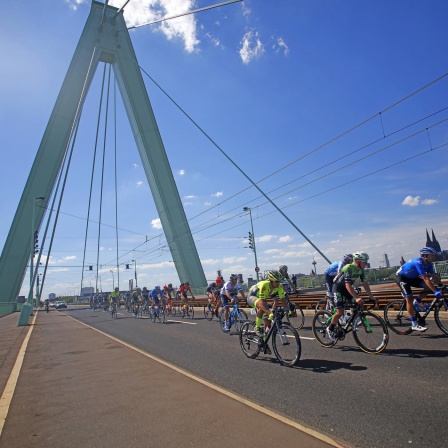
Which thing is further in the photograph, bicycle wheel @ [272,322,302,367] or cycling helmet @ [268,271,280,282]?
cycling helmet @ [268,271,280,282]

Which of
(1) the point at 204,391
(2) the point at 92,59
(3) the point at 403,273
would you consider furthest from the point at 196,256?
(1) the point at 204,391

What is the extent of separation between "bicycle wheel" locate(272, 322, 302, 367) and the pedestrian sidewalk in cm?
168

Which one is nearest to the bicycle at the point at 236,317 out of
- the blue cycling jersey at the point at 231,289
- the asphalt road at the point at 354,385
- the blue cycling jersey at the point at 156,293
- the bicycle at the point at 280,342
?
the blue cycling jersey at the point at 231,289

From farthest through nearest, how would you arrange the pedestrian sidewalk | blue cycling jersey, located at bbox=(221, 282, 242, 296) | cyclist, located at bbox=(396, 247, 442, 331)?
blue cycling jersey, located at bbox=(221, 282, 242, 296), cyclist, located at bbox=(396, 247, 442, 331), the pedestrian sidewalk

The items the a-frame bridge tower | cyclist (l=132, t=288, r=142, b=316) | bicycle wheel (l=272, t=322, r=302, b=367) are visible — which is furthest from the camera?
the a-frame bridge tower

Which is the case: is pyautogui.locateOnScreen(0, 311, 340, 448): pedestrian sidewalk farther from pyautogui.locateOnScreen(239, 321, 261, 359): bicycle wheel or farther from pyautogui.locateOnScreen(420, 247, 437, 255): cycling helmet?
pyautogui.locateOnScreen(420, 247, 437, 255): cycling helmet

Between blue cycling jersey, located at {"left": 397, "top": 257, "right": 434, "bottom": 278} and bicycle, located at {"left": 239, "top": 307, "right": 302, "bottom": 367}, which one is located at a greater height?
blue cycling jersey, located at {"left": 397, "top": 257, "right": 434, "bottom": 278}

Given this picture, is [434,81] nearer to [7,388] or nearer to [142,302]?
[7,388]

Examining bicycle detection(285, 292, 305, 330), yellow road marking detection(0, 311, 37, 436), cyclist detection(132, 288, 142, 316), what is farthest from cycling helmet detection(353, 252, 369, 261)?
cyclist detection(132, 288, 142, 316)

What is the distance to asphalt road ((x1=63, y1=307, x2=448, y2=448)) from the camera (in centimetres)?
341

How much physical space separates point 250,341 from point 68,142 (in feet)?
87.0

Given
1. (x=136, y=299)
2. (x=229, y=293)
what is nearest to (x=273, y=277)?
(x=229, y=293)

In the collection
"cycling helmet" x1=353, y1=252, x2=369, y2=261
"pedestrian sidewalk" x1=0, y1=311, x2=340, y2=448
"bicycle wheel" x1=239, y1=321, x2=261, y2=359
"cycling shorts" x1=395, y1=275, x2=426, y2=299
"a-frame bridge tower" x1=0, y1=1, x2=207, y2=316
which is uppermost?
"a-frame bridge tower" x1=0, y1=1, x2=207, y2=316

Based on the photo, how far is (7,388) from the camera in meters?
5.75
